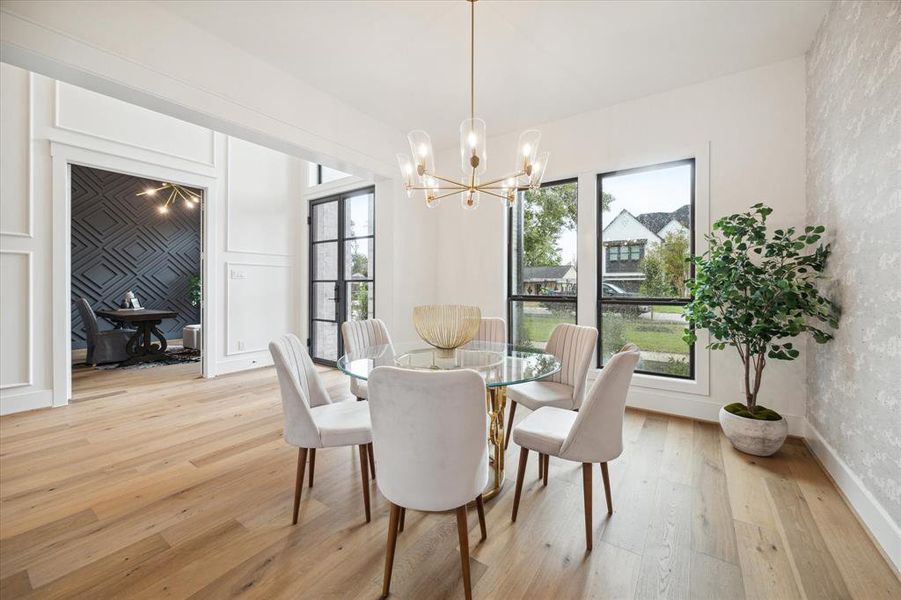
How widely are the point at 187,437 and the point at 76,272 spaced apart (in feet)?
19.2

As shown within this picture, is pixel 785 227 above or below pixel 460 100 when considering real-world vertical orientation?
below

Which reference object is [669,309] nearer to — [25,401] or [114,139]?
[114,139]

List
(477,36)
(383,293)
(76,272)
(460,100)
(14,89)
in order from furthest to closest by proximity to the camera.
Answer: (76,272)
(383,293)
(460,100)
(14,89)
(477,36)

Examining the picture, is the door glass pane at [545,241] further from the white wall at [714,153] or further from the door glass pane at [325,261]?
the door glass pane at [325,261]

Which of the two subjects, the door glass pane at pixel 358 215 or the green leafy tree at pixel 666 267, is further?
the door glass pane at pixel 358 215

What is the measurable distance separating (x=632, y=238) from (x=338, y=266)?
12.3ft

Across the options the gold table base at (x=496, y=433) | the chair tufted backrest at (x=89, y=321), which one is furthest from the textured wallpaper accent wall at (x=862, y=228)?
the chair tufted backrest at (x=89, y=321)

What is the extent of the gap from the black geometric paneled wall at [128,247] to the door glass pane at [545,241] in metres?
6.32

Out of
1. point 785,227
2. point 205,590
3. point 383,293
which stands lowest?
point 205,590

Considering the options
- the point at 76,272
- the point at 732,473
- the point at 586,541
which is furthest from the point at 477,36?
the point at 76,272

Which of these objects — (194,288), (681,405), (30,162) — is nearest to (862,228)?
(681,405)

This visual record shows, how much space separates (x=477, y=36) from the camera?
267 centimetres

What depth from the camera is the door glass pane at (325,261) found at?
540cm

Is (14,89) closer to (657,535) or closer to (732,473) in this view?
(657,535)
